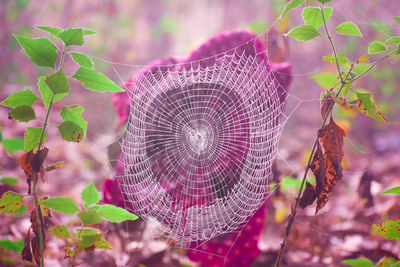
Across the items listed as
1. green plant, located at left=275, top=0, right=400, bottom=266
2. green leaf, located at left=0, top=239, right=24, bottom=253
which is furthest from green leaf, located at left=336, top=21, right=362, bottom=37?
green leaf, located at left=0, top=239, right=24, bottom=253

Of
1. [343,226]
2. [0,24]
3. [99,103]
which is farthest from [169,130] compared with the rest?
[0,24]

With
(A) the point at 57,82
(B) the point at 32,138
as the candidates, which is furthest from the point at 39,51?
(B) the point at 32,138

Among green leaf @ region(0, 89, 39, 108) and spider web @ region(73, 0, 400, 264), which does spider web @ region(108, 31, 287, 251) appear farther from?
green leaf @ region(0, 89, 39, 108)

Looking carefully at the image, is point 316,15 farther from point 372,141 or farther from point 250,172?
point 372,141

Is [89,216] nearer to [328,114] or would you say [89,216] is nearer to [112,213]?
[112,213]

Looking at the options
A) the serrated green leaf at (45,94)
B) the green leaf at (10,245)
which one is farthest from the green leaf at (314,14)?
the green leaf at (10,245)
